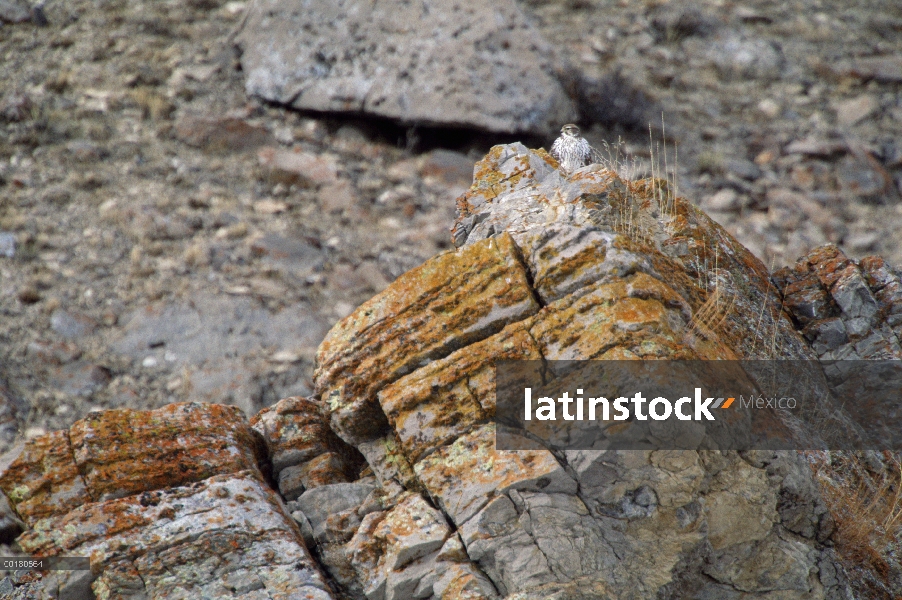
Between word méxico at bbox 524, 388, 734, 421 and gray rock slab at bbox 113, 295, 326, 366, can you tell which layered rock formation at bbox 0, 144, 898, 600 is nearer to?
word méxico at bbox 524, 388, 734, 421

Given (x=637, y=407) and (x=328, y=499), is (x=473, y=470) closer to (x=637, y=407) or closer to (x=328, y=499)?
(x=637, y=407)

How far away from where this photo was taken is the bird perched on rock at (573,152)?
7.14 m

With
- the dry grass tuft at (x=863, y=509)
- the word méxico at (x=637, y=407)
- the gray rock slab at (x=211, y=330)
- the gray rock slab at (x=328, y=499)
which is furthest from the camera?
the gray rock slab at (x=211, y=330)

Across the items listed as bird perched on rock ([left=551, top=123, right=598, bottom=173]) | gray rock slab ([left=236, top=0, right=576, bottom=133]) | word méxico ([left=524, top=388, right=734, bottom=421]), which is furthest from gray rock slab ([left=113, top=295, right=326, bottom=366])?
word méxico ([left=524, top=388, right=734, bottom=421])

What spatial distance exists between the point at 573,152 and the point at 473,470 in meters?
3.73

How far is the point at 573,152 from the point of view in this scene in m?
7.21

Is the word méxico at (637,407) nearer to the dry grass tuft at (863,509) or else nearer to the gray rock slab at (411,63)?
the dry grass tuft at (863,509)

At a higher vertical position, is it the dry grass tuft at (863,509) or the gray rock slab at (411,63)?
the gray rock slab at (411,63)

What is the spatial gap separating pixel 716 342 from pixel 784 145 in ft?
40.3

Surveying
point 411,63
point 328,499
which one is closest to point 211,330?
point 328,499

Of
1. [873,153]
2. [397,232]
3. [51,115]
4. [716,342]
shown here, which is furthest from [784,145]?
[51,115]

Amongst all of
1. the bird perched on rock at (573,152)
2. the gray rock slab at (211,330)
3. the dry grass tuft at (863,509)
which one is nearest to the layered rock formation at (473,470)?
the dry grass tuft at (863,509)

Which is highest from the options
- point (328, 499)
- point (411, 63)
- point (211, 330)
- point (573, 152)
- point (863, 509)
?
point (573, 152)

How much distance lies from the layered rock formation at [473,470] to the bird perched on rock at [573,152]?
1222mm
